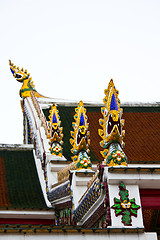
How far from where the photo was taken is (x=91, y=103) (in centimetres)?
1848

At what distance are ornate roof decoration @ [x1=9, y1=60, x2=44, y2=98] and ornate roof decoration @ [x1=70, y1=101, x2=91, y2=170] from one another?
8.60m

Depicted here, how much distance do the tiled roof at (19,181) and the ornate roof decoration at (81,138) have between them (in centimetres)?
320

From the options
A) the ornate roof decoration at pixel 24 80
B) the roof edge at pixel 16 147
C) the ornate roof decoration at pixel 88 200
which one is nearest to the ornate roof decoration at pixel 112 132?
the ornate roof decoration at pixel 88 200

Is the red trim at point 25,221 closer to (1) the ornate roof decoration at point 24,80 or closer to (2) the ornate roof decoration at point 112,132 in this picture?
(2) the ornate roof decoration at point 112,132

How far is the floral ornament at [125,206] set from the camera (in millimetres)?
7211

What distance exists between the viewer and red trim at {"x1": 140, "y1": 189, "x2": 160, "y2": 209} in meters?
7.66

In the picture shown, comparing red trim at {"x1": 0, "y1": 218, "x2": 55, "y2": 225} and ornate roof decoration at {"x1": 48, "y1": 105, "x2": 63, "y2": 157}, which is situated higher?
ornate roof decoration at {"x1": 48, "y1": 105, "x2": 63, "y2": 157}

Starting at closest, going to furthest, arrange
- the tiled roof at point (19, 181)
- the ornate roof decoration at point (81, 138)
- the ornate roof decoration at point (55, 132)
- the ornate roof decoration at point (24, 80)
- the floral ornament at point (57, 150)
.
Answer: the ornate roof decoration at point (81, 138) → the tiled roof at point (19, 181) → the ornate roof decoration at point (55, 132) → the floral ornament at point (57, 150) → the ornate roof decoration at point (24, 80)

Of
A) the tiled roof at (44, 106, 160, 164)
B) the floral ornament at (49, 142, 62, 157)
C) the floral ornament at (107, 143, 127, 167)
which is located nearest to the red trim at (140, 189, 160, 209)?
the floral ornament at (107, 143, 127, 167)

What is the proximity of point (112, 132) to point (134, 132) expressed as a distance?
8.00m

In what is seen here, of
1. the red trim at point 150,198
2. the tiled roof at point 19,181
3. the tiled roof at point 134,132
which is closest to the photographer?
the red trim at point 150,198

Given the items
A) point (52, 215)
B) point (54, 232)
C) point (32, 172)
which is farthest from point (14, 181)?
point (54, 232)

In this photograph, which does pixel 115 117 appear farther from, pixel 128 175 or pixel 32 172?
pixel 32 172

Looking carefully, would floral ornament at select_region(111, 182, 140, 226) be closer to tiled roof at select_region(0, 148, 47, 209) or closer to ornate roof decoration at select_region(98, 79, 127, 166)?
ornate roof decoration at select_region(98, 79, 127, 166)
